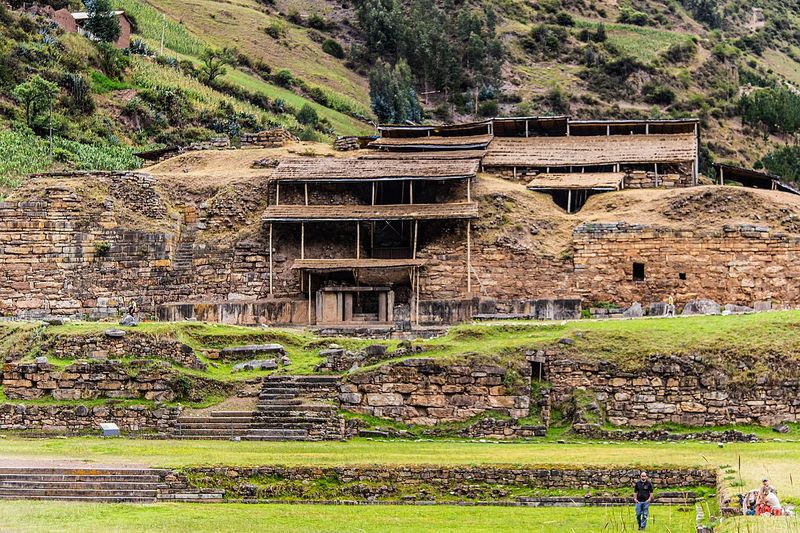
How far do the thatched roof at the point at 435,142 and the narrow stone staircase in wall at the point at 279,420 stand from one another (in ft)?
78.6

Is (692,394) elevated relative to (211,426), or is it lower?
elevated

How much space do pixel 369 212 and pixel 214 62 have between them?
157 ft

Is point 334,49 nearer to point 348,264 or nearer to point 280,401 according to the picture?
point 348,264

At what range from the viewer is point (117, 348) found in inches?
1202

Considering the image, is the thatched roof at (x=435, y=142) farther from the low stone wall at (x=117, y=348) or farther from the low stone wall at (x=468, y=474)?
the low stone wall at (x=468, y=474)

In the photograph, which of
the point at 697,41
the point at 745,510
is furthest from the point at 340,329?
the point at 697,41

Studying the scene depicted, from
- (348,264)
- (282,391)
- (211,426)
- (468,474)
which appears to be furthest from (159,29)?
(468,474)

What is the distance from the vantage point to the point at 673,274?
41.2 m

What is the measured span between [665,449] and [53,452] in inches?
543

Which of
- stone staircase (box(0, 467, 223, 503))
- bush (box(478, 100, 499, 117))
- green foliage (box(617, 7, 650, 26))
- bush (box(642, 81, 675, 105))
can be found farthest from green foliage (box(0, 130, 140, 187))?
green foliage (box(617, 7, 650, 26))

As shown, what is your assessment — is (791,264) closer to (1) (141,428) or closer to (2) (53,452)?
(1) (141,428)

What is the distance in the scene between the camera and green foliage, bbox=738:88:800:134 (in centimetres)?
8594

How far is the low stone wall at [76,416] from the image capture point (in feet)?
93.8

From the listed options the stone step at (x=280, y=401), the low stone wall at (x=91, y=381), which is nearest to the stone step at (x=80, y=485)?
the stone step at (x=280, y=401)
